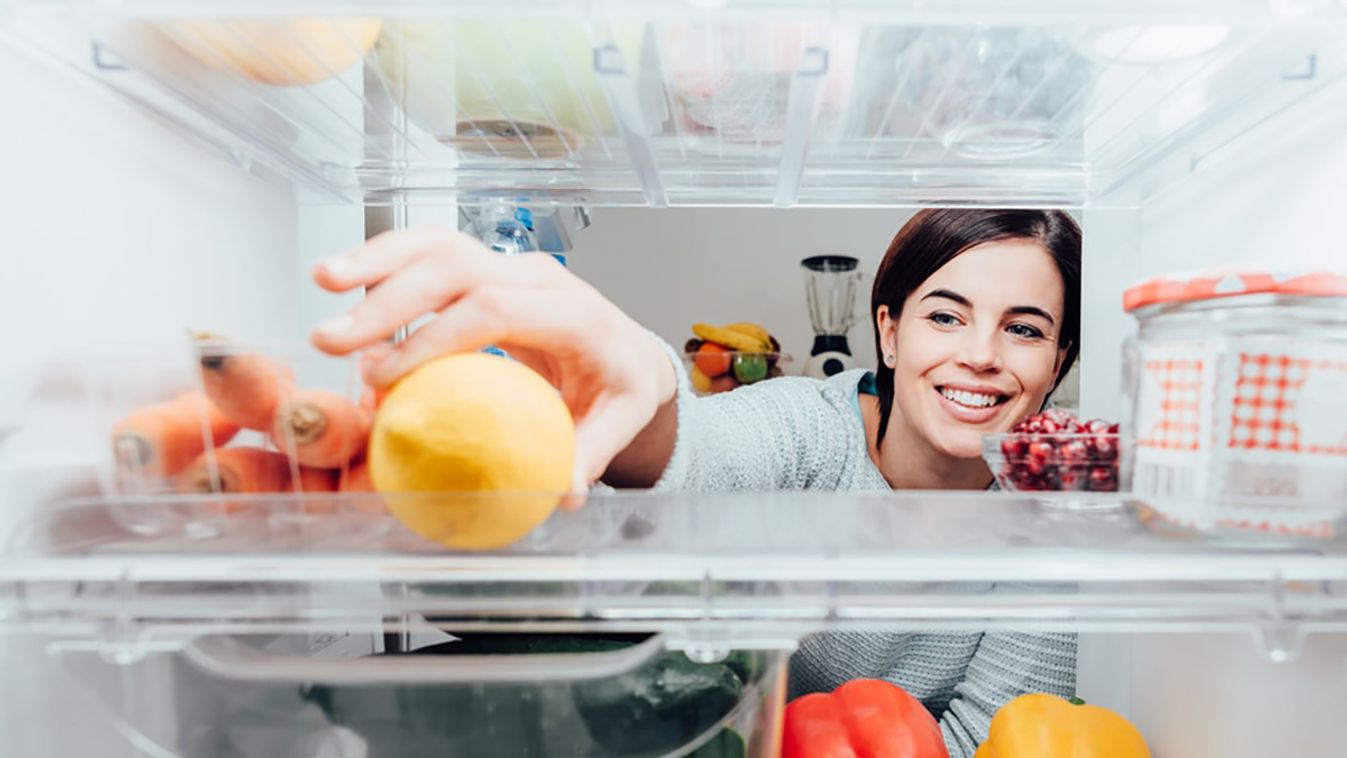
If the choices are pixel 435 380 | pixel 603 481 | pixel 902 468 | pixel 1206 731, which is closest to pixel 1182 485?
pixel 1206 731

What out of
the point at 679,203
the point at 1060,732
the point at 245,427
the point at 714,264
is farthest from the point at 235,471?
the point at 714,264

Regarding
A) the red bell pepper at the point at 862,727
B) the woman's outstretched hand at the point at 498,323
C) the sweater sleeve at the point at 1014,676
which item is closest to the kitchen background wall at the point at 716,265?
the sweater sleeve at the point at 1014,676

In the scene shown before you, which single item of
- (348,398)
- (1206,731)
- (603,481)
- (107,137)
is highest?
(107,137)

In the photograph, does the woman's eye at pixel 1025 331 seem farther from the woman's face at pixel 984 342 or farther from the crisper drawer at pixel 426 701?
the crisper drawer at pixel 426 701

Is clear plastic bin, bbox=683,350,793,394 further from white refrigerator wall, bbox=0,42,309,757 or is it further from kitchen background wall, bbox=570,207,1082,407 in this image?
white refrigerator wall, bbox=0,42,309,757

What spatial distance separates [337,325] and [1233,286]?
0.46m

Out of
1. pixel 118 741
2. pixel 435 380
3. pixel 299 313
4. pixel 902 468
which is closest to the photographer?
pixel 435 380

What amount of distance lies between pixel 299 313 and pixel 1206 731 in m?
0.77

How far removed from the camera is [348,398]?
0.43 metres

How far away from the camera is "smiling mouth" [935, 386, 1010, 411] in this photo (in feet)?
3.51

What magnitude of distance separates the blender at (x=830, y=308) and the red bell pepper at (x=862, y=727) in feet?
3.79

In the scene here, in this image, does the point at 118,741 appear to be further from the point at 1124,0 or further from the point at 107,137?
the point at 1124,0

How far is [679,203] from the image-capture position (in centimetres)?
77

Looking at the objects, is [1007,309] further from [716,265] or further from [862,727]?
[716,265]
